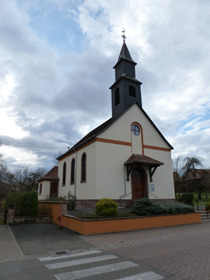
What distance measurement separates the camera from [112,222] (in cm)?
957

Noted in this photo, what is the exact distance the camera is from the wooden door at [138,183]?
1792 cm

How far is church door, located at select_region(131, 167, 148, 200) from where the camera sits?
18.0 meters

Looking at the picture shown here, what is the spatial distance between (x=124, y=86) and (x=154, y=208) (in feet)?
41.7

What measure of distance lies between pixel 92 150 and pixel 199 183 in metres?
A: 24.2

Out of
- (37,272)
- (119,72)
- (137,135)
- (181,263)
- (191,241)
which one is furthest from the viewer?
(119,72)

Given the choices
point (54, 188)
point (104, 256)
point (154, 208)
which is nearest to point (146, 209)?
point (154, 208)

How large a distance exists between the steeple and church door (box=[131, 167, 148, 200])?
5.83m

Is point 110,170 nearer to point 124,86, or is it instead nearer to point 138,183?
point 138,183

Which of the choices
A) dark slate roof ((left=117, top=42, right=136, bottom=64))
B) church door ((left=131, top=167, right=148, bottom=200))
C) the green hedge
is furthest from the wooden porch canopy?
dark slate roof ((left=117, top=42, right=136, bottom=64))

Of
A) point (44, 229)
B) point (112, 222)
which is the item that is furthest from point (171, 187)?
point (44, 229)

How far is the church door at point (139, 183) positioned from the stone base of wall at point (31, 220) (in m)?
7.89

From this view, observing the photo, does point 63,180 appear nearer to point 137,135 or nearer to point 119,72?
point 137,135

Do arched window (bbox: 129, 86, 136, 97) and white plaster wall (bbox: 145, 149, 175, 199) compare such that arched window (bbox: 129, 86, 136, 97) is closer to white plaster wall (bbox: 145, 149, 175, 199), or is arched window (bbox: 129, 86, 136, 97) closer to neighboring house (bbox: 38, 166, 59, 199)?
white plaster wall (bbox: 145, 149, 175, 199)

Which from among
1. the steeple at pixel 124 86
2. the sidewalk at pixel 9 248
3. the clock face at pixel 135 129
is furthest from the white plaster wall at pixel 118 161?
the sidewalk at pixel 9 248
